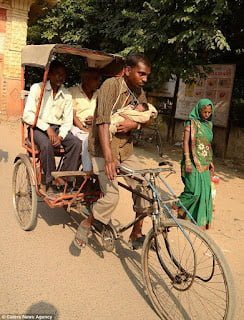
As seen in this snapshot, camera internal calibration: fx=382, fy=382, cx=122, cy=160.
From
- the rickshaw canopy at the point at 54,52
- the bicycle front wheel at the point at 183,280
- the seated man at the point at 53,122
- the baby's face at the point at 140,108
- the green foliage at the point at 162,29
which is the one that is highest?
the green foliage at the point at 162,29

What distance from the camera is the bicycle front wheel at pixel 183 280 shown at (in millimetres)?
2707

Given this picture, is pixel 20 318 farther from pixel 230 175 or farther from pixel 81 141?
pixel 230 175

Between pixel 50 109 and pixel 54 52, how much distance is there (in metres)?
0.69

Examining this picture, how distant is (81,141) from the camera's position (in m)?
4.36

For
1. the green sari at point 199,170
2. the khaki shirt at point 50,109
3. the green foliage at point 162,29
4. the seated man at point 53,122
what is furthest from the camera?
the green foliage at point 162,29

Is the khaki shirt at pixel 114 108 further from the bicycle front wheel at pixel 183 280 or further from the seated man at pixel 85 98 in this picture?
the seated man at pixel 85 98

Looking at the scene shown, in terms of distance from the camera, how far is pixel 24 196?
15.1 ft

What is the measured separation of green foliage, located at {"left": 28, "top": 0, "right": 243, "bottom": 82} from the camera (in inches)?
258

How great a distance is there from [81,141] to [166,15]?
397 centimetres

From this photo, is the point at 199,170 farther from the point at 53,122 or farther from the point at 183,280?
the point at 183,280

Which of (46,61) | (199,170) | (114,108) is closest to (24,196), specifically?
(46,61)

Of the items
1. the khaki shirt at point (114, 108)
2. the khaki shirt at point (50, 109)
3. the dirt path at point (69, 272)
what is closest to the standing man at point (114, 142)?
the khaki shirt at point (114, 108)

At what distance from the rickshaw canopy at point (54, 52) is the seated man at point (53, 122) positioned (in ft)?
0.87

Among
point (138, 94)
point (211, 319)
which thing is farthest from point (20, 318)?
point (138, 94)
